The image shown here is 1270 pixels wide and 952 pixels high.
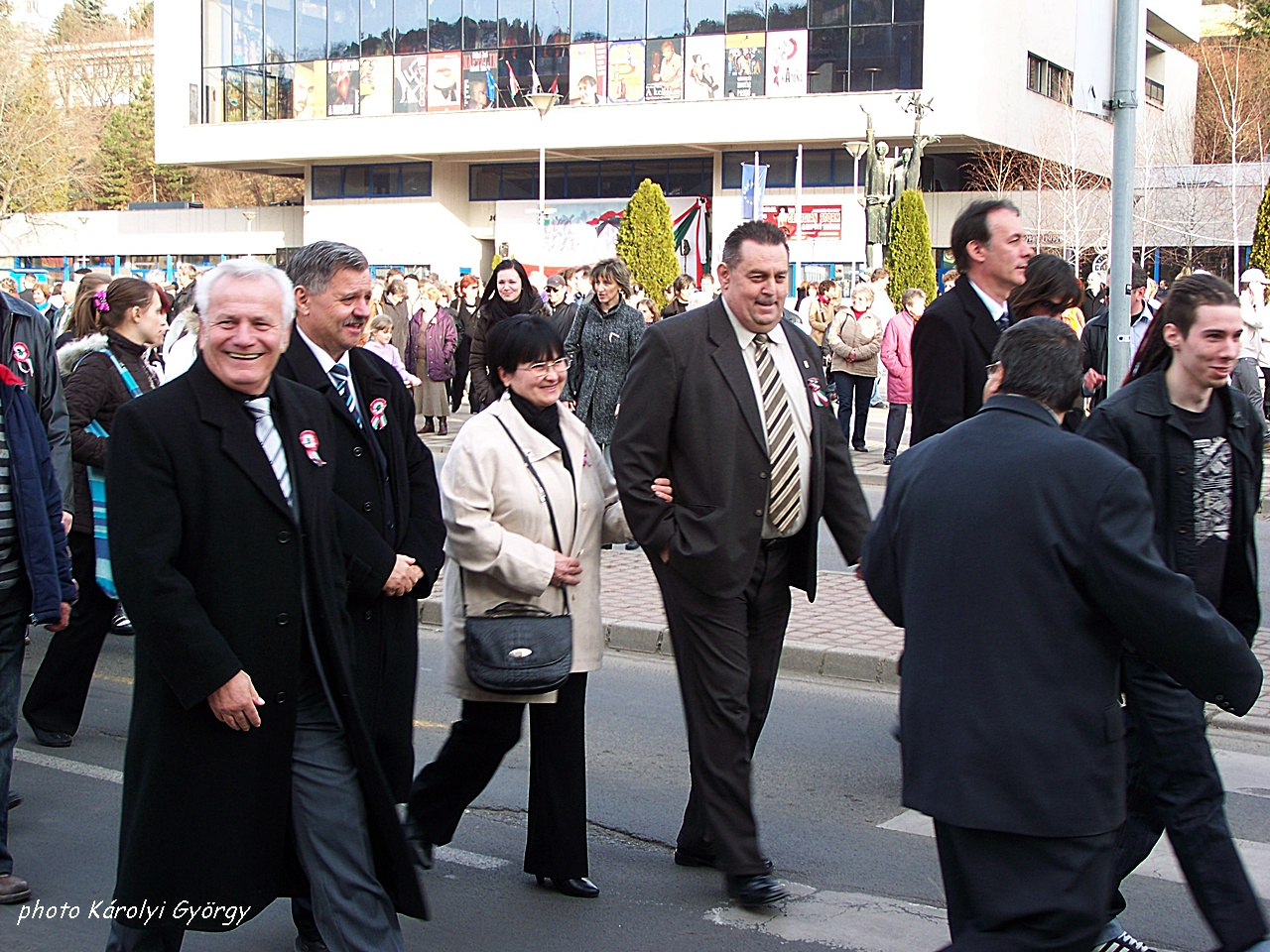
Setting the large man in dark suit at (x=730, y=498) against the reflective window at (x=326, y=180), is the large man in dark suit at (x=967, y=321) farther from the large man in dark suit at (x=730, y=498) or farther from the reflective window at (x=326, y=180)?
the reflective window at (x=326, y=180)

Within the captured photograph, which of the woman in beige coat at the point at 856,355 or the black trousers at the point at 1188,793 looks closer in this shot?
the black trousers at the point at 1188,793

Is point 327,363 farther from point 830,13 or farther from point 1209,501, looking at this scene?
point 830,13

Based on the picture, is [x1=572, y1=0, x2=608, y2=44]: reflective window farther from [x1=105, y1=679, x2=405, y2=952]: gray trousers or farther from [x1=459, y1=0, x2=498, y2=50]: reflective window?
[x1=105, y1=679, x2=405, y2=952]: gray trousers

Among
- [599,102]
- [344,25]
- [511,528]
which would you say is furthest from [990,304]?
[344,25]

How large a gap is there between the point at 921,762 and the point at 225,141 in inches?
2150

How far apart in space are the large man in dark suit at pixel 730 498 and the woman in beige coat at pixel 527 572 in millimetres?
173

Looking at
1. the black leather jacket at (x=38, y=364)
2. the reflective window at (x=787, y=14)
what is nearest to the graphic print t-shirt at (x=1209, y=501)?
the black leather jacket at (x=38, y=364)

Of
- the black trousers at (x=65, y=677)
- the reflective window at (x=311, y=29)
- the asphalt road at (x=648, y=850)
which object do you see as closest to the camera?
the asphalt road at (x=648, y=850)

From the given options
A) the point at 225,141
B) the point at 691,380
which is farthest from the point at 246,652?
the point at 225,141

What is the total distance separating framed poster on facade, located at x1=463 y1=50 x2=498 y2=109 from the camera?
4922 centimetres

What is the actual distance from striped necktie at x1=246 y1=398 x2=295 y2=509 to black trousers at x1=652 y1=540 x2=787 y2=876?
1.51 metres

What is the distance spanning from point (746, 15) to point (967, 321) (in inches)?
1661

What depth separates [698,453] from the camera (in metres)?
4.77

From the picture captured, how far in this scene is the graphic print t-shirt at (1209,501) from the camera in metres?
4.21
